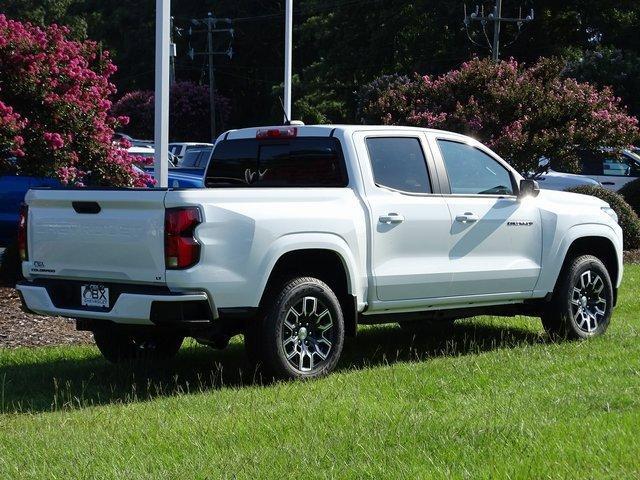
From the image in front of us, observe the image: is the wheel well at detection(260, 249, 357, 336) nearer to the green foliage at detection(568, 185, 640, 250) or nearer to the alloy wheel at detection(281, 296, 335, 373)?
the alloy wheel at detection(281, 296, 335, 373)

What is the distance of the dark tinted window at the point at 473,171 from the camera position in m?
9.77

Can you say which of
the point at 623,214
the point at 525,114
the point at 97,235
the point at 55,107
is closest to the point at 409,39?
the point at 525,114

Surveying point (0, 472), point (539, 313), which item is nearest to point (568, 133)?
point (539, 313)

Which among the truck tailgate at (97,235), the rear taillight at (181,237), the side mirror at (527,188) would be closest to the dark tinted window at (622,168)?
the side mirror at (527,188)

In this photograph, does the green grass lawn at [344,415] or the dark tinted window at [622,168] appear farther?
the dark tinted window at [622,168]

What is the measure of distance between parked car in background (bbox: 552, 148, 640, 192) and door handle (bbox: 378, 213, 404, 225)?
17.9 metres

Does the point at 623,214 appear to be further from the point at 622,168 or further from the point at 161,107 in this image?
the point at 161,107

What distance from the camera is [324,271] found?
8820 mm

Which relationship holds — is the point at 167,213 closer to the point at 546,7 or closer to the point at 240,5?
the point at 546,7

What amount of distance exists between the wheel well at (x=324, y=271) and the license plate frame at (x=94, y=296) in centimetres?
114

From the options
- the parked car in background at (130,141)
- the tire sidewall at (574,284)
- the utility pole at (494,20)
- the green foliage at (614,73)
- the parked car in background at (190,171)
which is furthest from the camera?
the utility pole at (494,20)

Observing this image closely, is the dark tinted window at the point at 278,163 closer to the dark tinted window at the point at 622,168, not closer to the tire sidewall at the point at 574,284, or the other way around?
the tire sidewall at the point at 574,284

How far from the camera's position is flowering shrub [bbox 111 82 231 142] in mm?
59094

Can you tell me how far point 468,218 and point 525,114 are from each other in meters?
11.7
